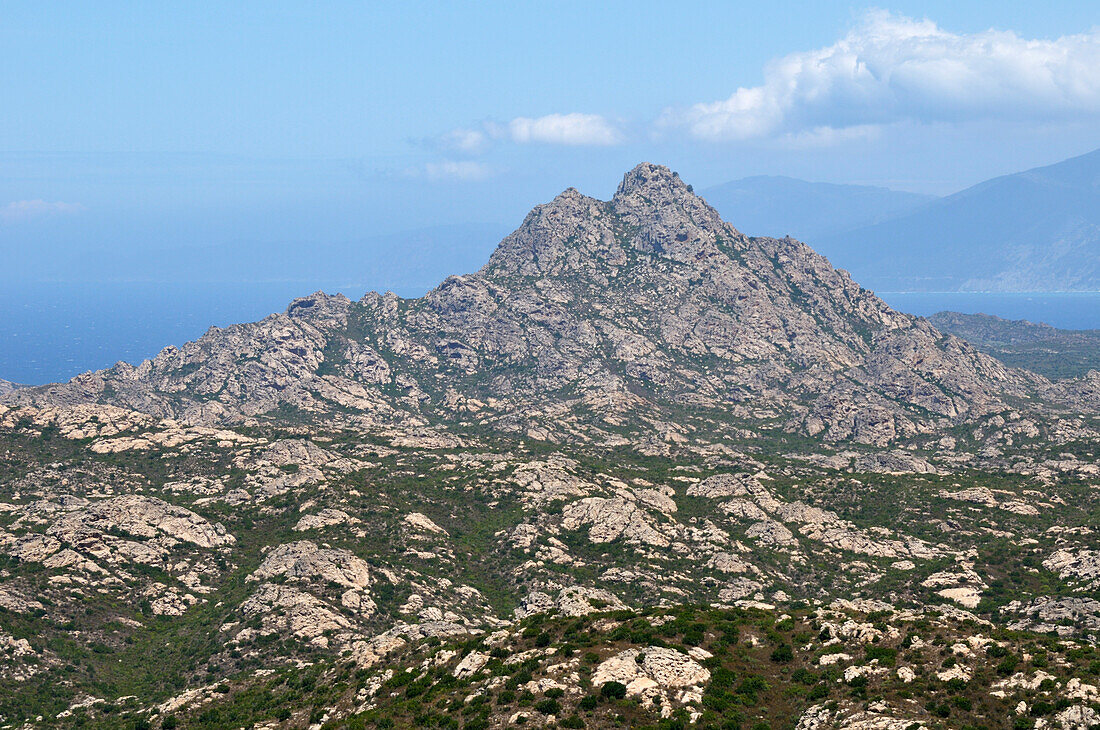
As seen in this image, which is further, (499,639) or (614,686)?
(499,639)

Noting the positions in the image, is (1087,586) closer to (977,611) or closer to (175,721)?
(977,611)

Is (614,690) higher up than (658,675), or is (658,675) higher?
(658,675)

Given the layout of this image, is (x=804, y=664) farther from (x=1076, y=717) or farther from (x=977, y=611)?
(x=977, y=611)

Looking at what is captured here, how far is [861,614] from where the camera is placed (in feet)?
317

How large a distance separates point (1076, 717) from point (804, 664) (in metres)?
24.4

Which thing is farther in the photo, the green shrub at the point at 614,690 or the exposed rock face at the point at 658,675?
the exposed rock face at the point at 658,675

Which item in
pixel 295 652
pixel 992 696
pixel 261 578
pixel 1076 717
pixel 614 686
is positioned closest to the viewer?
pixel 1076 717

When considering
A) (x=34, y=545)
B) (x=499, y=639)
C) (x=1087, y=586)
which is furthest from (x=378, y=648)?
(x=1087, y=586)

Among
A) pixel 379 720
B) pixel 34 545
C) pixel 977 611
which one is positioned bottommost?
pixel 977 611

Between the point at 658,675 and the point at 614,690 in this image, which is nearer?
the point at 614,690

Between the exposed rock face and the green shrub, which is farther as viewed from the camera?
the exposed rock face

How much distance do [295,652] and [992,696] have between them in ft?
375

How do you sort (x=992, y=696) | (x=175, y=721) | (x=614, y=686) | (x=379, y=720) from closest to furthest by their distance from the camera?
(x=992, y=696), (x=614, y=686), (x=379, y=720), (x=175, y=721)

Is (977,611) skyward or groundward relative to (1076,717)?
groundward
